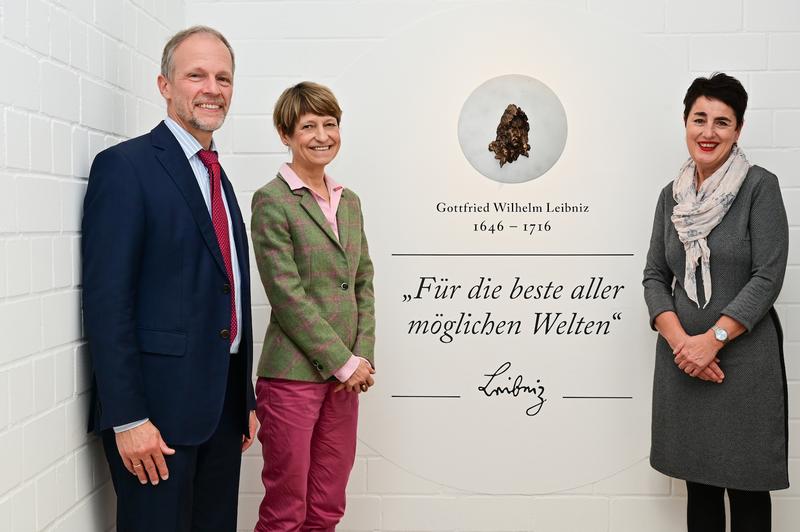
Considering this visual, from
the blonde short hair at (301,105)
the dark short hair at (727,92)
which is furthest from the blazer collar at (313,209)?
the dark short hair at (727,92)

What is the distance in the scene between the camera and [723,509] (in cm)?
245

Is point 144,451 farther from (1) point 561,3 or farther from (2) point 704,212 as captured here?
(1) point 561,3

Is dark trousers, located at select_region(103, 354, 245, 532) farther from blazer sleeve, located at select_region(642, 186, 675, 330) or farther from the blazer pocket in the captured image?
blazer sleeve, located at select_region(642, 186, 675, 330)

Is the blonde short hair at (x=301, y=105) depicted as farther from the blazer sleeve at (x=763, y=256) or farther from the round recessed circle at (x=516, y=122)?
the blazer sleeve at (x=763, y=256)

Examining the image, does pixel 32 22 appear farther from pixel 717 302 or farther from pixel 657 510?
pixel 657 510

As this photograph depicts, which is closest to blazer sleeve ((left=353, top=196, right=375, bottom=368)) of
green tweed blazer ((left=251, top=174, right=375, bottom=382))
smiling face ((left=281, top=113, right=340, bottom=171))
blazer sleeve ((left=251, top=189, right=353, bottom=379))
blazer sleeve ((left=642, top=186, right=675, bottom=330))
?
green tweed blazer ((left=251, top=174, right=375, bottom=382))

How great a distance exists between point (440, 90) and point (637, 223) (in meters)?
0.85

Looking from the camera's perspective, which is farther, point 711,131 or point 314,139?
point 711,131

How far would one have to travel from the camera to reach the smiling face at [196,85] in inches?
77.9

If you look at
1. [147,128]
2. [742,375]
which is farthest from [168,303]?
[742,375]

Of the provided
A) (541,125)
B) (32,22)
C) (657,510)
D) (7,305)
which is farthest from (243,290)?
(657,510)

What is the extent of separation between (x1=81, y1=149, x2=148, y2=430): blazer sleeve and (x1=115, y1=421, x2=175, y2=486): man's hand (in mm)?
40

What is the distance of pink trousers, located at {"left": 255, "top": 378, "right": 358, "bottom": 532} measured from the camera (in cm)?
226

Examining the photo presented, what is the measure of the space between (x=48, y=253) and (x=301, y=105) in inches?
32.9
